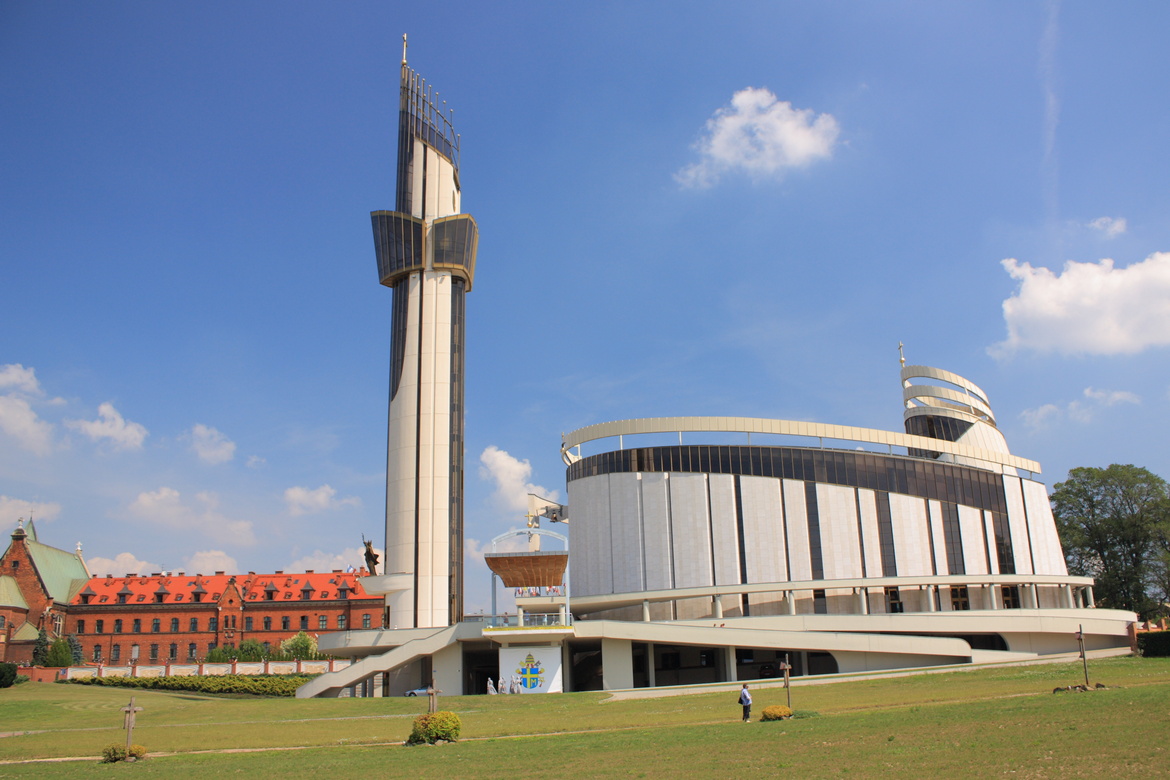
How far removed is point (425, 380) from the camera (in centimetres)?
5844

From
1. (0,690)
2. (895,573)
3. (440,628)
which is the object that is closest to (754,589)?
(895,573)

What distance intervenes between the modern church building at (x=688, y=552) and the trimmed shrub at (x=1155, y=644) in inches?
398

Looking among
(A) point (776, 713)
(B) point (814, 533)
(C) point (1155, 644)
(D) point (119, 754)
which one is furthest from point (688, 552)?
(D) point (119, 754)

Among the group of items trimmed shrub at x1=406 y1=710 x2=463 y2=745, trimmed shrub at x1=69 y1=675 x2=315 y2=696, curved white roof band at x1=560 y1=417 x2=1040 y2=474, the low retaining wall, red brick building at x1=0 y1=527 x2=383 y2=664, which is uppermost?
curved white roof band at x1=560 y1=417 x2=1040 y2=474

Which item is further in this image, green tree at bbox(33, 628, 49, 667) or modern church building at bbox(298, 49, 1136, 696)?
green tree at bbox(33, 628, 49, 667)

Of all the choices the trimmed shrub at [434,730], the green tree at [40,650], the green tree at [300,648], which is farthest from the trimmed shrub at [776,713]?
the green tree at [40,650]

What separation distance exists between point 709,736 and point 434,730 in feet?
26.9

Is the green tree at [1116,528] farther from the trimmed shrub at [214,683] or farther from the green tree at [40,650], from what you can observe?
the green tree at [40,650]

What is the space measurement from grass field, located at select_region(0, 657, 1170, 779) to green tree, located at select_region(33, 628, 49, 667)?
38552 mm

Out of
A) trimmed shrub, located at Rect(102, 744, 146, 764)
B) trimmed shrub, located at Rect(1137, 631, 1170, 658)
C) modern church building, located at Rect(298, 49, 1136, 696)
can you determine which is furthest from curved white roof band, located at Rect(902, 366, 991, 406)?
trimmed shrub, located at Rect(102, 744, 146, 764)

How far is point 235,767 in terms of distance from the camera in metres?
21.8

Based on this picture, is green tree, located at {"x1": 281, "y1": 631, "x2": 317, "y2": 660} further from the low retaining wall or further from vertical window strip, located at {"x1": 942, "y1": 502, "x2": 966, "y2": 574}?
vertical window strip, located at {"x1": 942, "y1": 502, "x2": 966, "y2": 574}

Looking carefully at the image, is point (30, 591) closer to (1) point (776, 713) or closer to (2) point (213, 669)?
(2) point (213, 669)

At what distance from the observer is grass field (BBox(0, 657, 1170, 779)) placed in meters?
16.7
